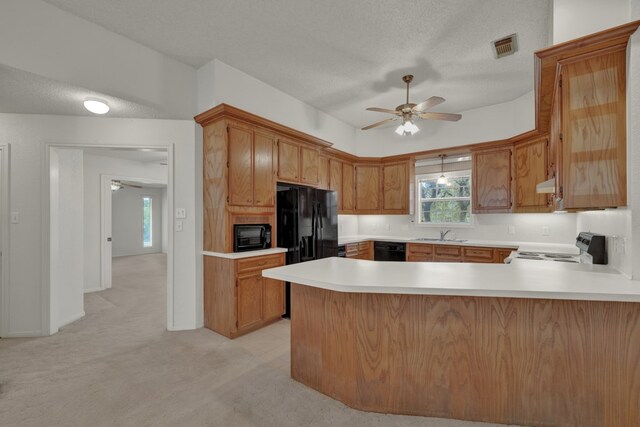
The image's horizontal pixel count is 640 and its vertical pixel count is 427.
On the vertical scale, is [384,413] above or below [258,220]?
below

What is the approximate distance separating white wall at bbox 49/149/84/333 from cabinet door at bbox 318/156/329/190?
131 inches

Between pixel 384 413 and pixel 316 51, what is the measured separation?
3.24m

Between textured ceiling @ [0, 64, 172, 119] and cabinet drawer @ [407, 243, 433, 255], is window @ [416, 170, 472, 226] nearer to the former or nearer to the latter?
cabinet drawer @ [407, 243, 433, 255]

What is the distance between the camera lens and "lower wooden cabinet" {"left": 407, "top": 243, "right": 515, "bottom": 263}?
13.2 feet

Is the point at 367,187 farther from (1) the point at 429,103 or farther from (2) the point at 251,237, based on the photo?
(2) the point at 251,237

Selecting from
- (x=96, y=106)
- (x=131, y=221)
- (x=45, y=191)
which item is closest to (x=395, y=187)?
(x=96, y=106)

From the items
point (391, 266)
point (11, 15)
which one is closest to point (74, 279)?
point (11, 15)

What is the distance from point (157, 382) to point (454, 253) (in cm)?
403

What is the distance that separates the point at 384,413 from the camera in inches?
69.2

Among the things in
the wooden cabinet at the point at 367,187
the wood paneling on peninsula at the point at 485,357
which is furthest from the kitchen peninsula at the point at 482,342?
the wooden cabinet at the point at 367,187

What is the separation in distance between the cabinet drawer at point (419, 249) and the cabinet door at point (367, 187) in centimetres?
106

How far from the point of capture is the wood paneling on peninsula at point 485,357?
1521 millimetres

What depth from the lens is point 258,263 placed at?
3.17 meters

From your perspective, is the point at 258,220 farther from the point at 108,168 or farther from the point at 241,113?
the point at 108,168
